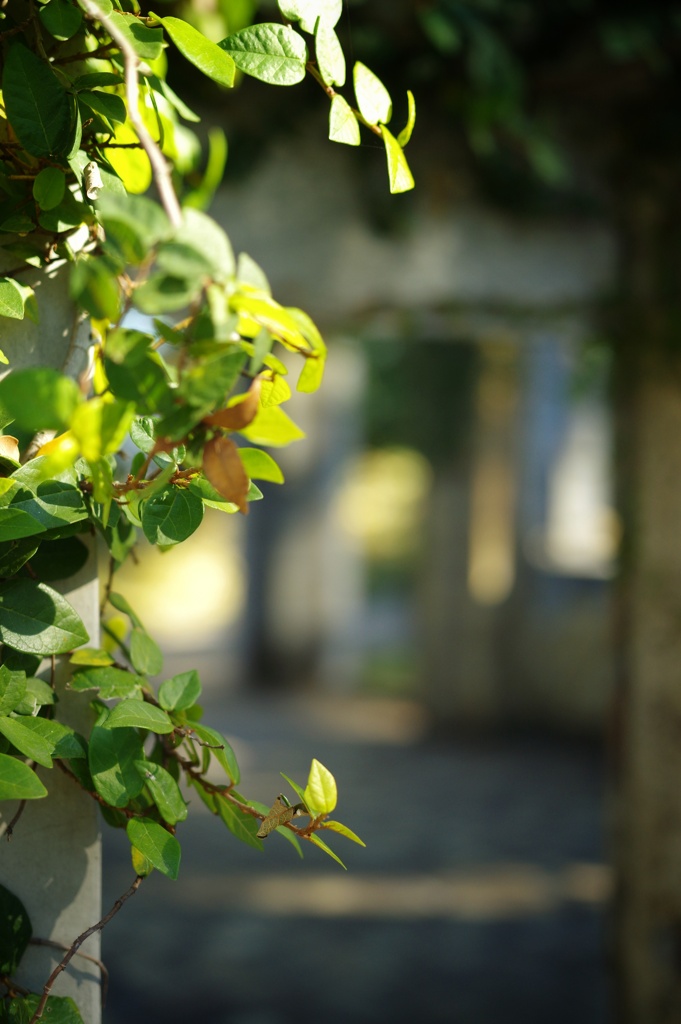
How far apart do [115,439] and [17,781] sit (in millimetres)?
197

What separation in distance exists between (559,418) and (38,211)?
5.72 metres

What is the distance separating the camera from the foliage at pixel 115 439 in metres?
0.43

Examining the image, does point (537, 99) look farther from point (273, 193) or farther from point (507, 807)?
point (507, 807)

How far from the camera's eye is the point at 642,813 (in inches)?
76.9

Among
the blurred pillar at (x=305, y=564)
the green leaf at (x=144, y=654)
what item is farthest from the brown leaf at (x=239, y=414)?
the blurred pillar at (x=305, y=564)

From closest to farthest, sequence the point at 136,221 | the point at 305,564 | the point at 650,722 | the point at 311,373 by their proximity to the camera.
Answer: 1. the point at 136,221
2. the point at 311,373
3. the point at 650,722
4. the point at 305,564

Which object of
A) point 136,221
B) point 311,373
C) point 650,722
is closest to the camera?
point 136,221

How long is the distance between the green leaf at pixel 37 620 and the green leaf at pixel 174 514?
8 centimetres

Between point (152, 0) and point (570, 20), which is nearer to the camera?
point (152, 0)

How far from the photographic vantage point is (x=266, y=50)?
509mm

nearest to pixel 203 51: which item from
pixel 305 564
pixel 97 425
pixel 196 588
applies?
pixel 97 425

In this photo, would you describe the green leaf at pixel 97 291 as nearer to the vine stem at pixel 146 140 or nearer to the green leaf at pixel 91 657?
the vine stem at pixel 146 140

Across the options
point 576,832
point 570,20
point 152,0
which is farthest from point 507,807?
point 152,0

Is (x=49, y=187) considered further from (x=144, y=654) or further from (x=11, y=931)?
(x=11, y=931)
